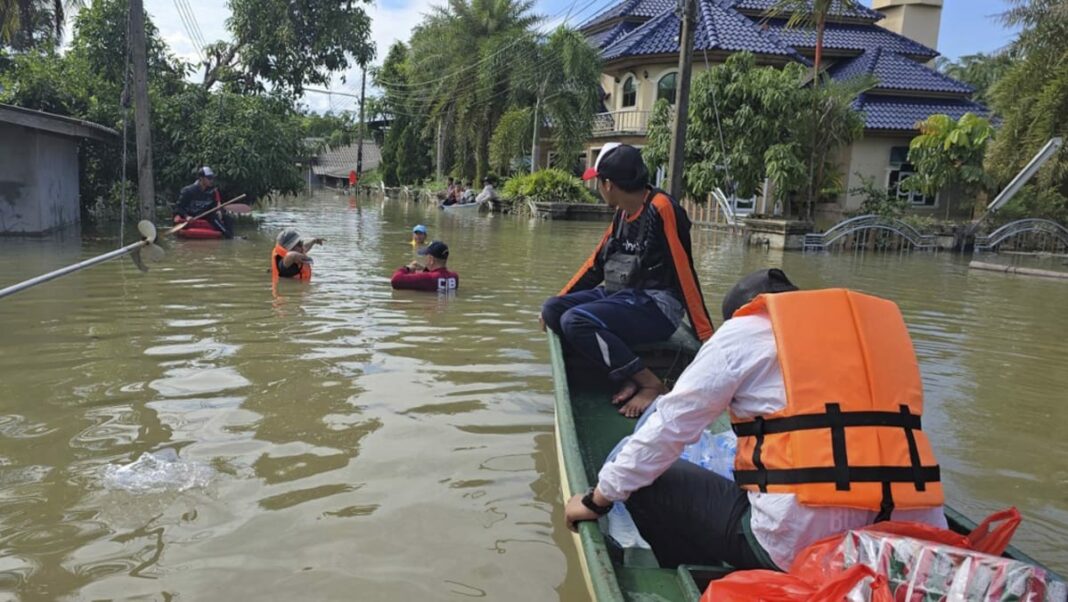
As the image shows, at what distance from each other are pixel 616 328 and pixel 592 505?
205 centimetres

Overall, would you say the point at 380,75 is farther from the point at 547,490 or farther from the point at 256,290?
the point at 547,490

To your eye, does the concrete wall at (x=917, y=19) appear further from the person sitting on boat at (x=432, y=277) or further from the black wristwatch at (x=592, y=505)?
→ the black wristwatch at (x=592, y=505)

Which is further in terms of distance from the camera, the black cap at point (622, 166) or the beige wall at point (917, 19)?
the beige wall at point (917, 19)

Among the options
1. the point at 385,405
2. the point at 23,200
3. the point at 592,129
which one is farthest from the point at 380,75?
the point at 385,405

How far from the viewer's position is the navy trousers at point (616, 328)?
4684 mm

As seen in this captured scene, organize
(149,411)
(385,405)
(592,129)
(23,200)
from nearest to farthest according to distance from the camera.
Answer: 1. (149,411)
2. (385,405)
3. (23,200)
4. (592,129)

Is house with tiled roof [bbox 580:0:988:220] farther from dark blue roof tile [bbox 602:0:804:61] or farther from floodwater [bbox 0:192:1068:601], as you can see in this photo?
floodwater [bbox 0:192:1068:601]

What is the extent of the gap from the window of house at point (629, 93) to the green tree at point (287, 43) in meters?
11.6

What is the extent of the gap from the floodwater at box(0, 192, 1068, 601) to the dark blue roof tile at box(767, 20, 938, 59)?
2284cm

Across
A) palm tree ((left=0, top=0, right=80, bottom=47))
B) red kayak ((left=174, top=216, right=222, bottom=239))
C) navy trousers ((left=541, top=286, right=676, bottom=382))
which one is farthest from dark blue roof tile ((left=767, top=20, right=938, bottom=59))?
navy trousers ((left=541, top=286, right=676, bottom=382))

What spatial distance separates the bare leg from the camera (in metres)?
4.78

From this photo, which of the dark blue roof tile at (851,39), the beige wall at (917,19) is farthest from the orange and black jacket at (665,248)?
the beige wall at (917,19)

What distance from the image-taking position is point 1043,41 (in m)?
20.8

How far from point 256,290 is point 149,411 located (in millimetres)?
5146
